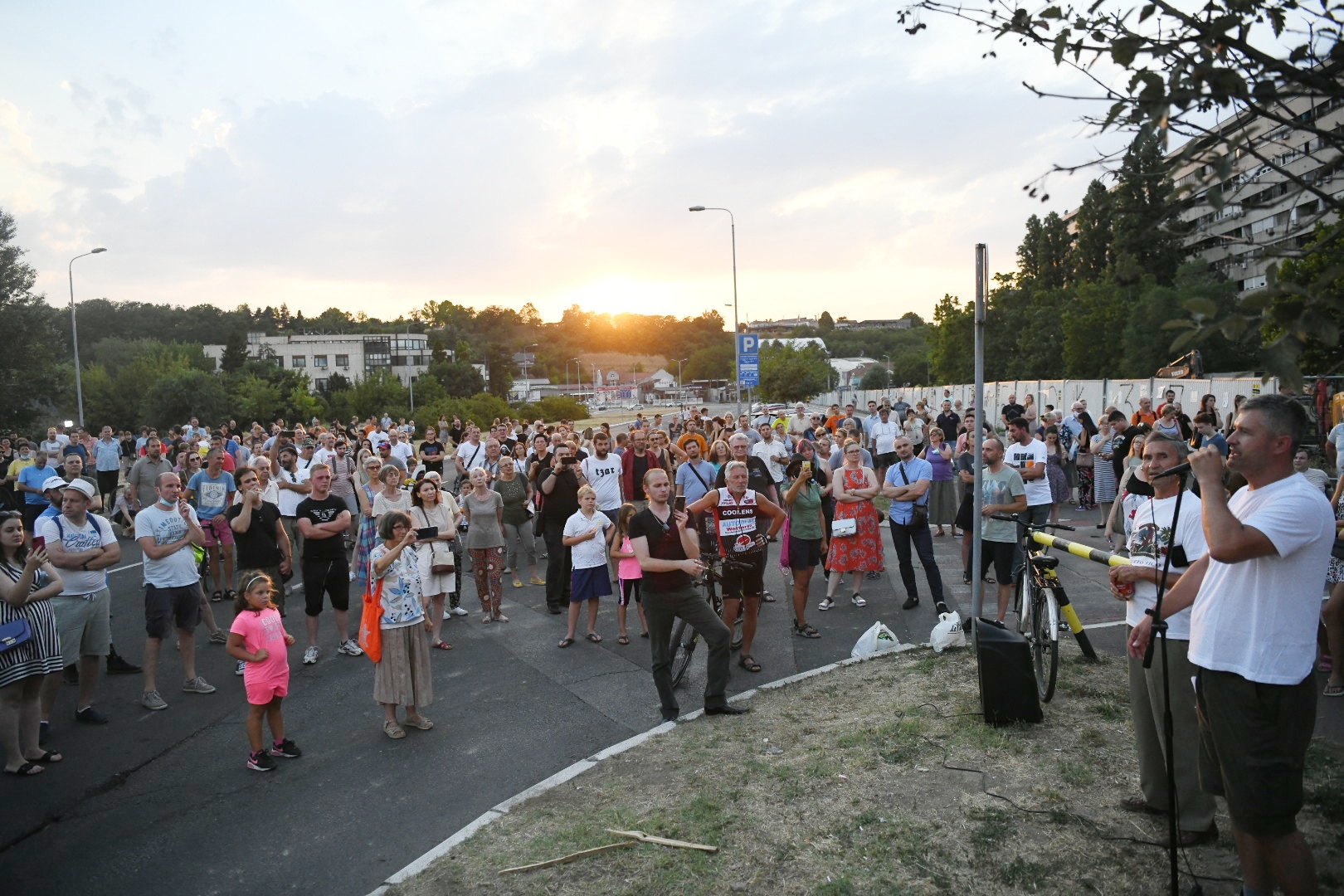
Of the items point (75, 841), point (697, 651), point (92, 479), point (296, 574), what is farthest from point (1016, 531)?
point (92, 479)

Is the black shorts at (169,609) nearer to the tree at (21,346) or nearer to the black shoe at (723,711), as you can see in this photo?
the black shoe at (723,711)

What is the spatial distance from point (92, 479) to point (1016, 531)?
18.6 metres

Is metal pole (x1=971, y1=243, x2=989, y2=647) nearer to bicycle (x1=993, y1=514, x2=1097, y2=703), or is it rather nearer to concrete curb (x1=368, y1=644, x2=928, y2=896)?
bicycle (x1=993, y1=514, x2=1097, y2=703)

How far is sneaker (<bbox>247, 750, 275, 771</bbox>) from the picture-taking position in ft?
19.6

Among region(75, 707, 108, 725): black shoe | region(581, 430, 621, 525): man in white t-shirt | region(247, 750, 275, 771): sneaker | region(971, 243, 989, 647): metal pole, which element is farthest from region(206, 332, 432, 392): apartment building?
region(971, 243, 989, 647): metal pole

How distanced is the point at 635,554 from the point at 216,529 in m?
6.29

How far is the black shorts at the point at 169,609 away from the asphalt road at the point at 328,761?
1.97ft

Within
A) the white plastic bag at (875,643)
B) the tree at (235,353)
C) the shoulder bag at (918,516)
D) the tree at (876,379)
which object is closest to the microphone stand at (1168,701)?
the white plastic bag at (875,643)

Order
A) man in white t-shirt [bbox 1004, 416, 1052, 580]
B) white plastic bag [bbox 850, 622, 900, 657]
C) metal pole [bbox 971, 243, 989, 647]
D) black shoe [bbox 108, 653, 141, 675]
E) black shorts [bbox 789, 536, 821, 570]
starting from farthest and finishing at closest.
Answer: man in white t-shirt [bbox 1004, 416, 1052, 580], black shorts [bbox 789, 536, 821, 570], black shoe [bbox 108, 653, 141, 675], white plastic bag [bbox 850, 622, 900, 657], metal pole [bbox 971, 243, 989, 647]

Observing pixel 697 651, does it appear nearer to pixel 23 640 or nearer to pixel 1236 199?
pixel 23 640

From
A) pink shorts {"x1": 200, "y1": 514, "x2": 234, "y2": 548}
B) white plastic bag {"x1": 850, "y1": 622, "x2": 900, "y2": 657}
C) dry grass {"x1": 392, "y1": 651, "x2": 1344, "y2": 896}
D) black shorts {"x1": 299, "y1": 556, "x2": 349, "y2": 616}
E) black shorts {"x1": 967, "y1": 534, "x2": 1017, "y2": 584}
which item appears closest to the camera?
dry grass {"x1": 392, "y1": 651, "x2": 1344, "y2": 896}

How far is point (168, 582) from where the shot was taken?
7.52m

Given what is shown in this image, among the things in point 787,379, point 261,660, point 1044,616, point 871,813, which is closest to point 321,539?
point 261,660

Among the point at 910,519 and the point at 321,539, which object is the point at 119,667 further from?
the point at 910,519
